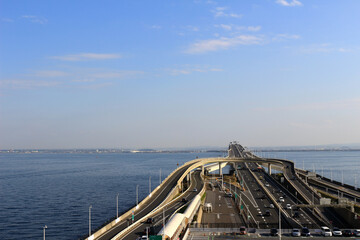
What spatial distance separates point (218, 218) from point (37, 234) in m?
34.2

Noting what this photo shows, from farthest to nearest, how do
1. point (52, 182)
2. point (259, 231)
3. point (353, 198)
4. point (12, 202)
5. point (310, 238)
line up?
point (52, 182), point (12, 202), point (353, 198), point (259, 231), point (310, 238)

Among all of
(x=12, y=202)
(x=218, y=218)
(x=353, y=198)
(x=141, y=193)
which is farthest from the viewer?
(x=141, y=193)

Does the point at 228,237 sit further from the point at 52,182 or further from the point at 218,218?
the point at 52,182

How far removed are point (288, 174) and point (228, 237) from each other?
8320cm

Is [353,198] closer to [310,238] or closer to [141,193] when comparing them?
[310,238]

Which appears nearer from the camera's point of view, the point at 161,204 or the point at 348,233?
the point at 348,233

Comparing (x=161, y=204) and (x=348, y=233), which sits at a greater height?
(x=348, y=233)

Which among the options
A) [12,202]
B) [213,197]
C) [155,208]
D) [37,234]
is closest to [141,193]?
[213,197]

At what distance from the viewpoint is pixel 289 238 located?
2068 inches

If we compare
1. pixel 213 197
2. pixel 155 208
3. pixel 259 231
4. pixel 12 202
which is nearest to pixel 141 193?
pixel 213 197

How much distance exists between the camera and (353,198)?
96.0 metres

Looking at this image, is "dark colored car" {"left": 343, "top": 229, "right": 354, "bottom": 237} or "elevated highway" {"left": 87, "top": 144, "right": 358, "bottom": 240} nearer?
"dark colored car" {"left": 343, "top": 229, "right": 354, "bottom": 237}

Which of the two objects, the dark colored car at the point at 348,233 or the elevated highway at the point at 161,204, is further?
the elevated highway at the point at 161,204

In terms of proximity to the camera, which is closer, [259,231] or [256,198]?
[259,231]
